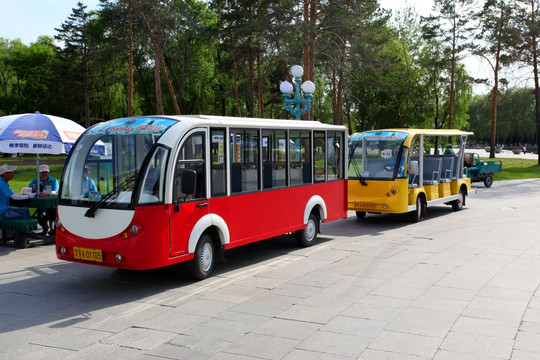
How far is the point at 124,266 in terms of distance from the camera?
716 centimetres

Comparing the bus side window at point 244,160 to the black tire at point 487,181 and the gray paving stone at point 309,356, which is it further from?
the black tire at point 487,181

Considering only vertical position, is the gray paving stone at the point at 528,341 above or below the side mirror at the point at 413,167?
below

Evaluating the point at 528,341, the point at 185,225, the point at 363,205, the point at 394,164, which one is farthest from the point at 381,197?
the point at 528,341

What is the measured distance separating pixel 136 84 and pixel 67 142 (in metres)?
40.7

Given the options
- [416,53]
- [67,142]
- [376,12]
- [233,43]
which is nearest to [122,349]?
[67,142]

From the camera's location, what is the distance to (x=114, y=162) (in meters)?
7.54

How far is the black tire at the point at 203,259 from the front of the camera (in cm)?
800

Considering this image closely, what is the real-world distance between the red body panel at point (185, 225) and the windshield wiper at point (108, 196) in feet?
1.31

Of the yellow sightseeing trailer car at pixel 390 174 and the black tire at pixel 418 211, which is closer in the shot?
the yellow sightseeing trailer car at pixel 390 174

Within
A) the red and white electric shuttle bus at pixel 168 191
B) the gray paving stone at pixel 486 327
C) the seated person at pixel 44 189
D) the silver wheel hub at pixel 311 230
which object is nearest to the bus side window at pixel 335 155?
the silver wheel hub at pixel 311 230

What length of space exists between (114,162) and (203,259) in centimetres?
203

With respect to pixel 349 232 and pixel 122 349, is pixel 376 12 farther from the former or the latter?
pixel 122 349

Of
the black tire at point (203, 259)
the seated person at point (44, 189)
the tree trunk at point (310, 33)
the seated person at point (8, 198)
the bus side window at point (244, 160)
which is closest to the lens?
the black tire at point (203, 259)

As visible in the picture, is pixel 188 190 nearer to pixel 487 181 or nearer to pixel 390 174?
pixel 390 174
